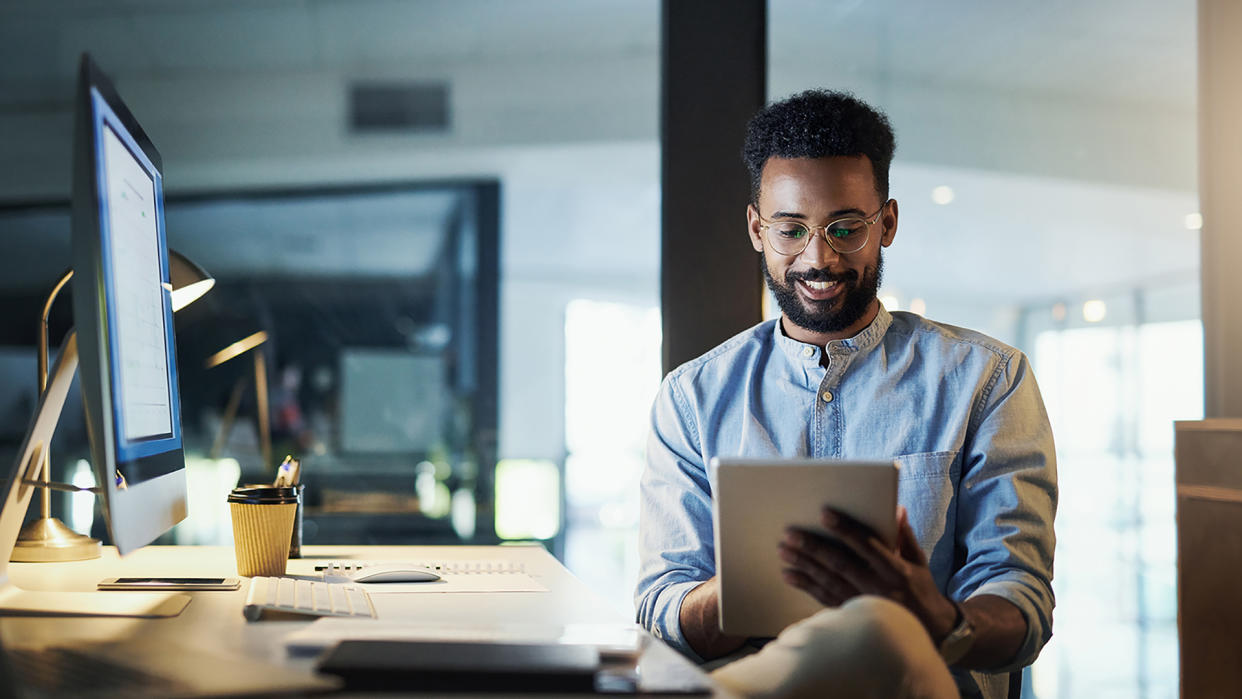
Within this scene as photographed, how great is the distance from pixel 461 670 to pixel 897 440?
0.92 meters

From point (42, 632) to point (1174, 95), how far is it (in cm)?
244

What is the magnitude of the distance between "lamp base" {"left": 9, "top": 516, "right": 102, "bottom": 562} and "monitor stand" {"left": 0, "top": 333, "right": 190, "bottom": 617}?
27 centimetres

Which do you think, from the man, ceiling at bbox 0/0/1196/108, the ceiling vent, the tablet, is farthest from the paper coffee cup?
the ceiling vent

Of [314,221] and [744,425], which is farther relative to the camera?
[314,221]

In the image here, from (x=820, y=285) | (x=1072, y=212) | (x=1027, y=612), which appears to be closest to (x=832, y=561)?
(x=1027, y=612)

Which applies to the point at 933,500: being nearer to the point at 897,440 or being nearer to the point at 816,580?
the point at 897,440

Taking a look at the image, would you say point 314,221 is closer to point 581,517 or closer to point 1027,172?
point 581,517

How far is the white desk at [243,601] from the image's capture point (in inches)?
35.3

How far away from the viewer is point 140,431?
1.09 metres

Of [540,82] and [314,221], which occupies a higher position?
[540,82]

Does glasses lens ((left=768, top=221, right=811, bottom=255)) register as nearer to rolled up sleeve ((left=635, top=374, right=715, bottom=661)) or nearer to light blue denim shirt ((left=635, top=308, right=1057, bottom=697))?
light blue denim shirt ((left=635, top=308, right=1057, bottom=697))

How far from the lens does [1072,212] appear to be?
2316 millimetres

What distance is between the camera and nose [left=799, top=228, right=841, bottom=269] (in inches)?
60.2

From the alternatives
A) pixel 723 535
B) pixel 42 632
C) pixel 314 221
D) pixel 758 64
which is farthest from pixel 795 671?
pixel 314 221
